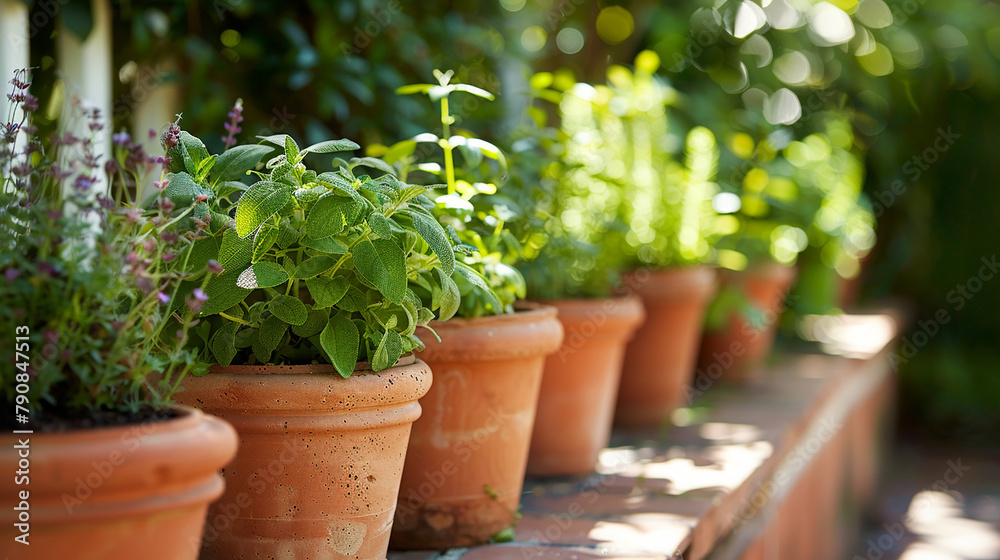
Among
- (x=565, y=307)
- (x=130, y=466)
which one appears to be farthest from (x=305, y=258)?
(x=565, y=307)

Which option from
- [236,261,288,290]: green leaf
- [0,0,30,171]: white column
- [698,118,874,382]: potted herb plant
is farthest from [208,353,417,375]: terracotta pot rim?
[698,118,874,382]: potted herb plant

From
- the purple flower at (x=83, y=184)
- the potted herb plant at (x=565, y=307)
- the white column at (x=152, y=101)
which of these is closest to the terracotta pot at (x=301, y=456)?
the purple flower at (x=83, y=184)

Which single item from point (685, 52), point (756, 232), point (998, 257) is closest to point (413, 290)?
point (756, 232)

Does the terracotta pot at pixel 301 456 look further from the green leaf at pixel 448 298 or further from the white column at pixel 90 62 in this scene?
the white column at pixel 90 62

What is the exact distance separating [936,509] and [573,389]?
2473mm

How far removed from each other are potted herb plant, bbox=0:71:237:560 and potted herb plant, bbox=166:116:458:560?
0.19 metres

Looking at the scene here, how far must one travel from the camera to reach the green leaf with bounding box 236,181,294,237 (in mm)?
994

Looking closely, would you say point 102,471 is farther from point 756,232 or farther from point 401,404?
point 756,232

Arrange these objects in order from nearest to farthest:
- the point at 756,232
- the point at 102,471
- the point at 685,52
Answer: the point at 102,471, the point at 756,232, the point at 685,52

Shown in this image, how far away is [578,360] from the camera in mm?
1865

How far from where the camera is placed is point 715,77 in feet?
11.6

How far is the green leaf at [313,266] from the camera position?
1.05m

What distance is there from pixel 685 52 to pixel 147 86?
2.02m

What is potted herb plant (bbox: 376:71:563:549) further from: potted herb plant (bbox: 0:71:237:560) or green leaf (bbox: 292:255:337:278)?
potted herb plant (bbox: 0:71:237:560)
